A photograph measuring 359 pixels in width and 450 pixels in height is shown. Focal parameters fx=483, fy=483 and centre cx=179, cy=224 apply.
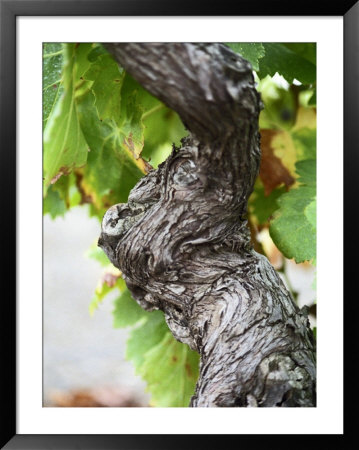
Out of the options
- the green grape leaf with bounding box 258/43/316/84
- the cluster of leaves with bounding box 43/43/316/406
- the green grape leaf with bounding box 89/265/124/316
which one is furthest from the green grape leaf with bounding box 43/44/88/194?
the green grape leaf with bounding box 258/43/316/84

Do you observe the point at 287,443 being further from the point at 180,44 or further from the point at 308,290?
the point at 180,44

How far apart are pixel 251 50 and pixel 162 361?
539 millimetres

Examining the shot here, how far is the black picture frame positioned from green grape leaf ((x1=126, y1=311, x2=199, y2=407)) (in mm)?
112

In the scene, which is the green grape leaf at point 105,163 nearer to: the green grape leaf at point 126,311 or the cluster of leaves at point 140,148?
the cluster of leaves at point 140,148

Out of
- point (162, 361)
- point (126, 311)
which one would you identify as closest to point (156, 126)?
point (126, 311)

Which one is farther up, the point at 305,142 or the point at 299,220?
the point at 305,142

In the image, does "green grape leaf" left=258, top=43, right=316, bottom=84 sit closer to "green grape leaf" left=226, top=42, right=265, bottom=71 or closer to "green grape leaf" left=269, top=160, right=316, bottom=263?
"green grape leaf" left=226, top=42, right=265, bottom=71

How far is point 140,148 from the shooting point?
789mm

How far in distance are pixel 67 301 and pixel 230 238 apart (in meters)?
0.26

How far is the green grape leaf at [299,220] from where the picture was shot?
2.39 feet

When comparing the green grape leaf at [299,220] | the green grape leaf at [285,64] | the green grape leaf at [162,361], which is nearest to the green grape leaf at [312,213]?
the green grape leaf at [299,220]
